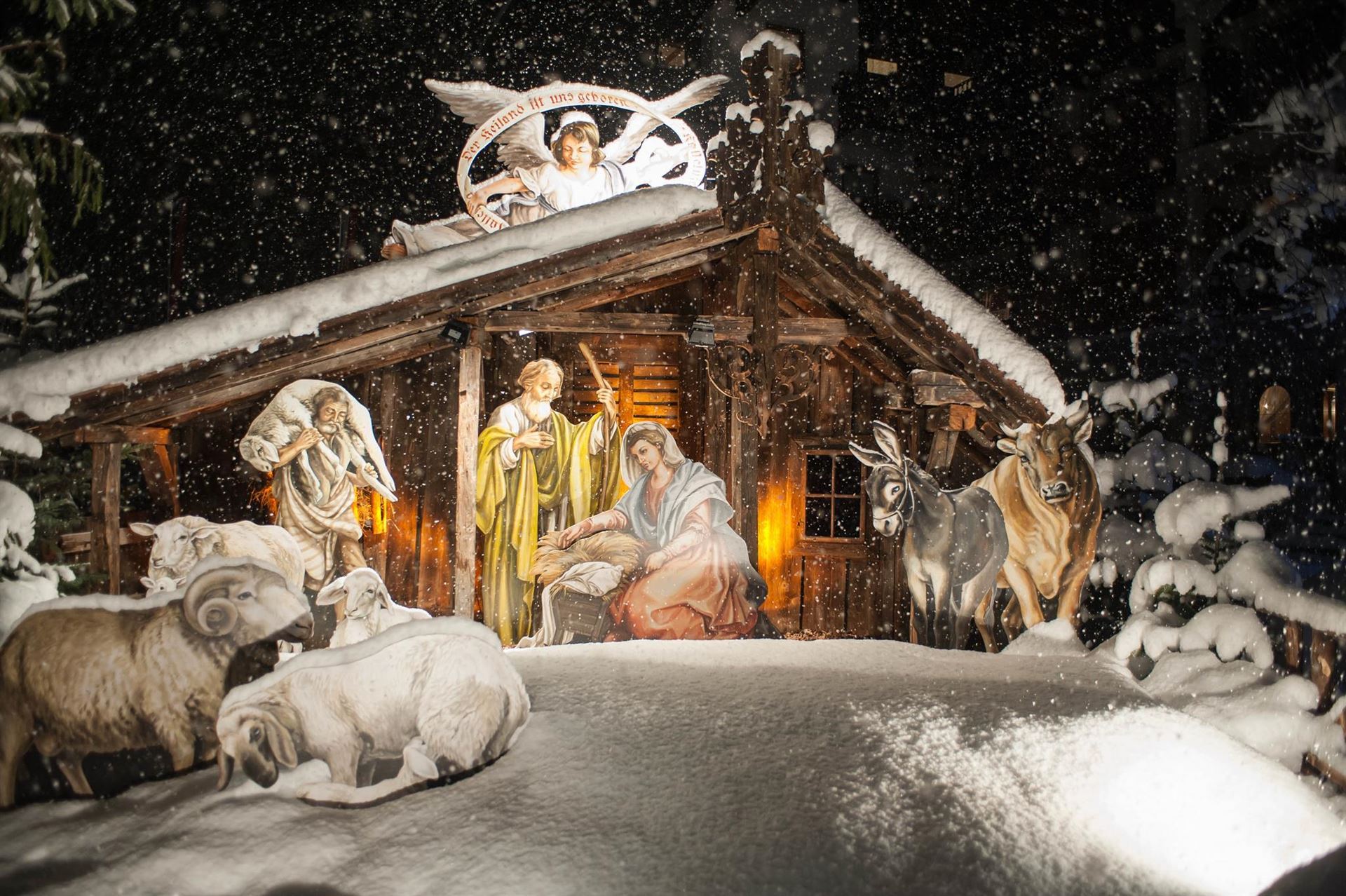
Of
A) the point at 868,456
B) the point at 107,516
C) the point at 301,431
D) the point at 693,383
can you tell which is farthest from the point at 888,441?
the point at 107,516

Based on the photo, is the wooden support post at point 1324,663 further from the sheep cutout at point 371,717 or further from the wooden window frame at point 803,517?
the sheep cutout at point 371,717

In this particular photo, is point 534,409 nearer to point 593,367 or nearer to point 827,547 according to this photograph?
point 593,367

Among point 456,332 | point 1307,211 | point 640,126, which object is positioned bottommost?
point 456,332

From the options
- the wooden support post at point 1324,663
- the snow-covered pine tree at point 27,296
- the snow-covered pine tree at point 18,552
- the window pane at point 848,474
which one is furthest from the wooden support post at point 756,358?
the snow-covered pine tree at point 27,296

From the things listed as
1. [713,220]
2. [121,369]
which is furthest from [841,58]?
[121,369]

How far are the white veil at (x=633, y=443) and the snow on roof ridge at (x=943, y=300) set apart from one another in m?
2.90

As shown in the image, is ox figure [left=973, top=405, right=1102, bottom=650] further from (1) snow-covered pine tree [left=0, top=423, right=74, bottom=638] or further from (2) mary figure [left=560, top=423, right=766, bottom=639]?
(1) snow-covered pine tree [left=0, top=423, right=74, bottom=638]

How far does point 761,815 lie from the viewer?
480 centimetres

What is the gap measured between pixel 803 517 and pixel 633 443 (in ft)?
9.56

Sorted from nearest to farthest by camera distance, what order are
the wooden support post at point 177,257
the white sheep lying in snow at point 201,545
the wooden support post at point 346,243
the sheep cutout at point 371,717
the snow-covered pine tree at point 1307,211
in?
1. the sheep cutout at point 371,717
2. the white sheep lying in snow at point 201,545
3. the snow-covered pine tree at point 1307,211
4. the wooden support post at point 177,257
5. the wooden support post at point 346,243

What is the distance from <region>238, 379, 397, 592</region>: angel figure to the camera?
7461mm

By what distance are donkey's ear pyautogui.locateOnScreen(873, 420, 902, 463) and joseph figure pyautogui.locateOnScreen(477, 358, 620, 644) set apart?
3.07 metres

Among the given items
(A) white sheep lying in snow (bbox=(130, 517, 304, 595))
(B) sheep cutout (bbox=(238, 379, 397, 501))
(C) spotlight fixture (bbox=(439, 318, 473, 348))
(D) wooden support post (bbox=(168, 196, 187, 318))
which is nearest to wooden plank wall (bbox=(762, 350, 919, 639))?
(C) spotlight fixture (bbox=(439, 318, 473, 348))

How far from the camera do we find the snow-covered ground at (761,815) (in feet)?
14.5
